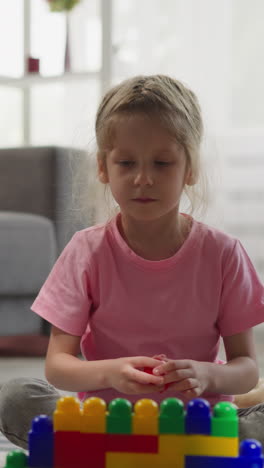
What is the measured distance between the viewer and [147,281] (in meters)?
1.17

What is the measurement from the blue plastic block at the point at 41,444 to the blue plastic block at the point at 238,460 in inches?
5.5

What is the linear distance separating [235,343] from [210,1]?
225cm

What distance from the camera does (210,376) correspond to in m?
1.04

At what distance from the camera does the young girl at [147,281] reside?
111 cm

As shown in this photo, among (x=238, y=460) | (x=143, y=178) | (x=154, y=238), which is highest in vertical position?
(x=143, y=178)

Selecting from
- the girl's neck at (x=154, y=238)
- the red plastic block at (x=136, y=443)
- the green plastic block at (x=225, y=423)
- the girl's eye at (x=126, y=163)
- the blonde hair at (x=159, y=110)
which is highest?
the blonde hair at (x=159, y=110)

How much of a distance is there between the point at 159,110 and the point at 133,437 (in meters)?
0.50

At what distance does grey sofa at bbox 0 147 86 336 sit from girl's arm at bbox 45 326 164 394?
1.23 m

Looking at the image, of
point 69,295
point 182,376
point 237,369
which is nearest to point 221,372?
point 237,369

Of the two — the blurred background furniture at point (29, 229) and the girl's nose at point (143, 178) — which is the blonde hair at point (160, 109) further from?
the blurred background furniture at point (29, 229)

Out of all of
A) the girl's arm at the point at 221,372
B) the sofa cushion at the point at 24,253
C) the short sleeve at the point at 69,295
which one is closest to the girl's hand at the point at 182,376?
the girl's arm at the point at 221,372

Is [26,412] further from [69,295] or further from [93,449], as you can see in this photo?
[93,449]

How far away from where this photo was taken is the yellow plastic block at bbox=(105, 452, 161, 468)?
2.62 feet

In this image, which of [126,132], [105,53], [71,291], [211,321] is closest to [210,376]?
[211,321]
